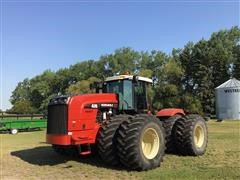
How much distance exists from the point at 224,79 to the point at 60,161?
2669 inches

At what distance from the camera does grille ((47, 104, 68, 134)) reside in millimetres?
11344

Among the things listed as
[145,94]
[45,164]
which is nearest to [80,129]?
[45,164]

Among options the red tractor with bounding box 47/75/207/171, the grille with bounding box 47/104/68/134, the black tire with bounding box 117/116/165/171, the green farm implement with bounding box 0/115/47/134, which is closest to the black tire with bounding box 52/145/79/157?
the red tractor with bounding box 47/75/207/171

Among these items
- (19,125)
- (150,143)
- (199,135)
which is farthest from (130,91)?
(19,125)

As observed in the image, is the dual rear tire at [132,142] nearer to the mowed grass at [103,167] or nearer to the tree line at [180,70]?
the mowed grass at [103,167]

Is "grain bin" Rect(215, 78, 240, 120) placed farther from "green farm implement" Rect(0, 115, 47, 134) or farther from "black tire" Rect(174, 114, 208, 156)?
"black tire" Rect(174, 114, 208, 156)

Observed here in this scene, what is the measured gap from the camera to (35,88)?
105 m

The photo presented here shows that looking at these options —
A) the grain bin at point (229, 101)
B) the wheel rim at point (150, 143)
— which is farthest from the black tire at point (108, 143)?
the grain bin at point (229, 101)

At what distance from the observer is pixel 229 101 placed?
59438 millimetres

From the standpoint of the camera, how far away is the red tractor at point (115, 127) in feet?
35.3

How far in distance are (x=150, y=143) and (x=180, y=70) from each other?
210 feet

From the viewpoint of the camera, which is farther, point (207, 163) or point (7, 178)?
point (207, 163)

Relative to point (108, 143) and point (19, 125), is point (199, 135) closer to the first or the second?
point (108, 143)

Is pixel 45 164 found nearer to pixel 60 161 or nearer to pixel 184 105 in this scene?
pixel 60 161
